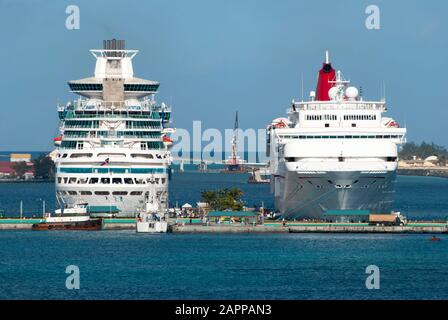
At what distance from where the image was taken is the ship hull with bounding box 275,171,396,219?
338 ft

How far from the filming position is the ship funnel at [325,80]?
378 feet

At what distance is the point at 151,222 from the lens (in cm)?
10331

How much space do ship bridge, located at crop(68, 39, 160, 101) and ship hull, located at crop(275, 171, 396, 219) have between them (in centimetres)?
1447

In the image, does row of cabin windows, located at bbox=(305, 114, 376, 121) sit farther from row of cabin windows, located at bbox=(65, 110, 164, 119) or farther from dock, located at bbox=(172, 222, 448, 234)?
row of cabin windows, located at bbox=(65, 110, 164, 119)

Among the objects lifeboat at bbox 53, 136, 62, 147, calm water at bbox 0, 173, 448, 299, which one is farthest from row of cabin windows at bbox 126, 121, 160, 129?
calm water at bbox 0, 173, 448, 299

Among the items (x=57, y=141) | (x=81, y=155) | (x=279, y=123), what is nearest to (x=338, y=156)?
(x=279, y=123)

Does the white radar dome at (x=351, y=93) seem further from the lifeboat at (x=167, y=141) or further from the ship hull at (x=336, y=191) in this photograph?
the lifeboat at (x=167, y=141)

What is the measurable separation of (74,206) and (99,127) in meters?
6.28

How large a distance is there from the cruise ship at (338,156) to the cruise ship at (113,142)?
1060cm

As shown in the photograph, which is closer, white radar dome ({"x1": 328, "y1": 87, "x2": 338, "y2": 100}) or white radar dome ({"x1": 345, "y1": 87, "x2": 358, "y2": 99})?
white radar dome ({"x1": 328, "y1": 87, "x2": 338, "y2": 100})

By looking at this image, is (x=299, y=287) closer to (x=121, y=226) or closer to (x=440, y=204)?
(x=121, y=226)

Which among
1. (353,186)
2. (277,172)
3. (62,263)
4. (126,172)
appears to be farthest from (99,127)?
(62,263)

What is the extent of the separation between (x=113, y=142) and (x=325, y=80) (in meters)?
16.5
